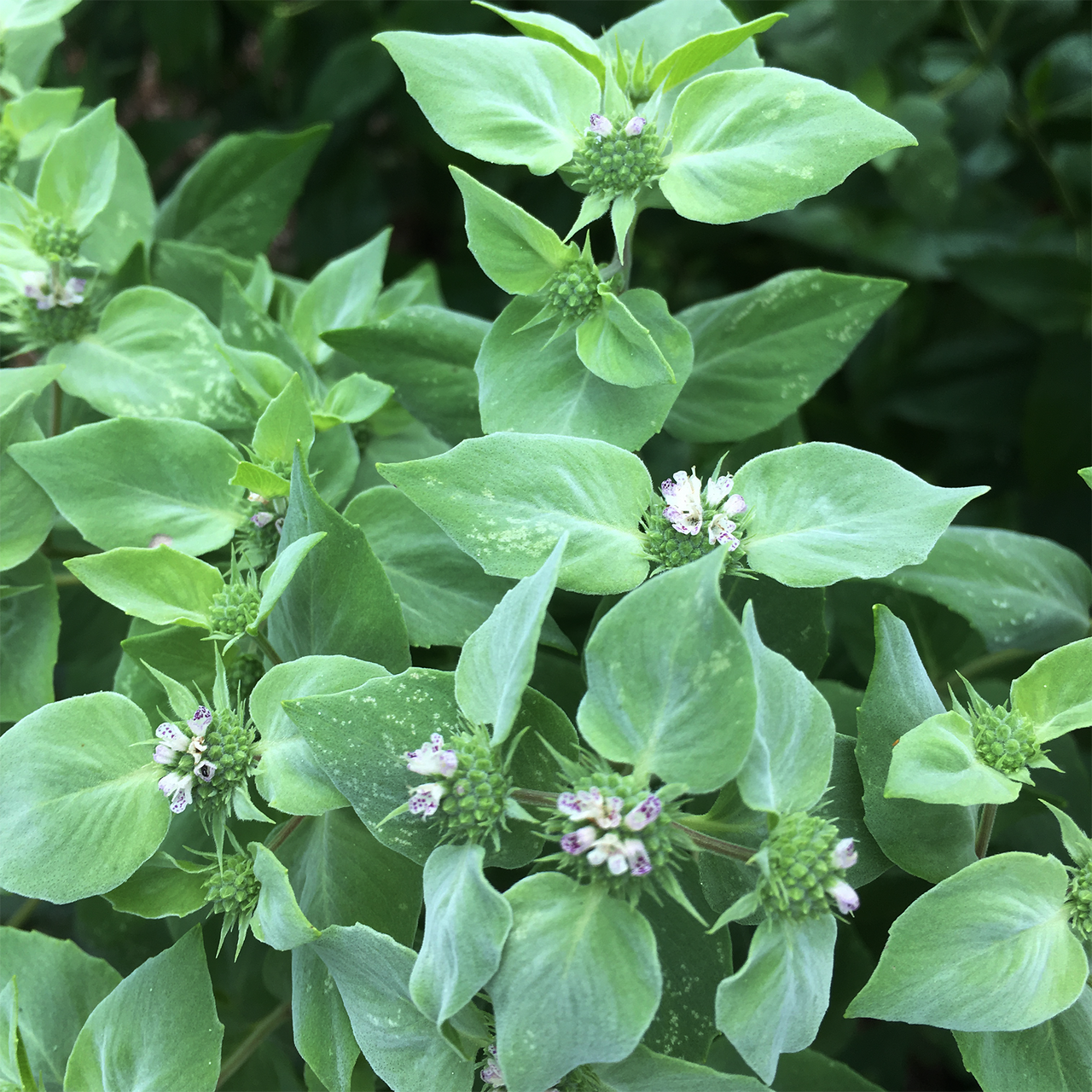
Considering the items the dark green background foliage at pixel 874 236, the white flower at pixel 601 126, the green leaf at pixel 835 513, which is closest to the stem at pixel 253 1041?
the dark green background foliage at pixel 874 236

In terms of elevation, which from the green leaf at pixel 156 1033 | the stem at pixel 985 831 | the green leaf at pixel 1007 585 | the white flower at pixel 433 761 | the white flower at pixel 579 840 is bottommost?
the green leaf at pixel 156 1033

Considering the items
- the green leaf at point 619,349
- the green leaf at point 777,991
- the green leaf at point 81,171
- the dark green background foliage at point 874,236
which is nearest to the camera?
the green leaf at point 777,991

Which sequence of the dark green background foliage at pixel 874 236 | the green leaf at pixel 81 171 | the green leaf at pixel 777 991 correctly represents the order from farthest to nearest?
the dark green background foliage at pixel 874 236, the green leaf at pixel 81 171, the green leaf at pixel 777 991

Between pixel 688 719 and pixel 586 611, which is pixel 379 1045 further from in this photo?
pixel 586 611

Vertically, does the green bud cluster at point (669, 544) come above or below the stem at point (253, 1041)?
above

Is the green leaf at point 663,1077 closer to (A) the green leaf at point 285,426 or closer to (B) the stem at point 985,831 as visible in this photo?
(B) the stem at point 985,831

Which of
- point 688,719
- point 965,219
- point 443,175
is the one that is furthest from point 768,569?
point 443,175

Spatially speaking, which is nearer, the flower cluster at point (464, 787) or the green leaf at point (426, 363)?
the flower cluster at point (464, 787)
